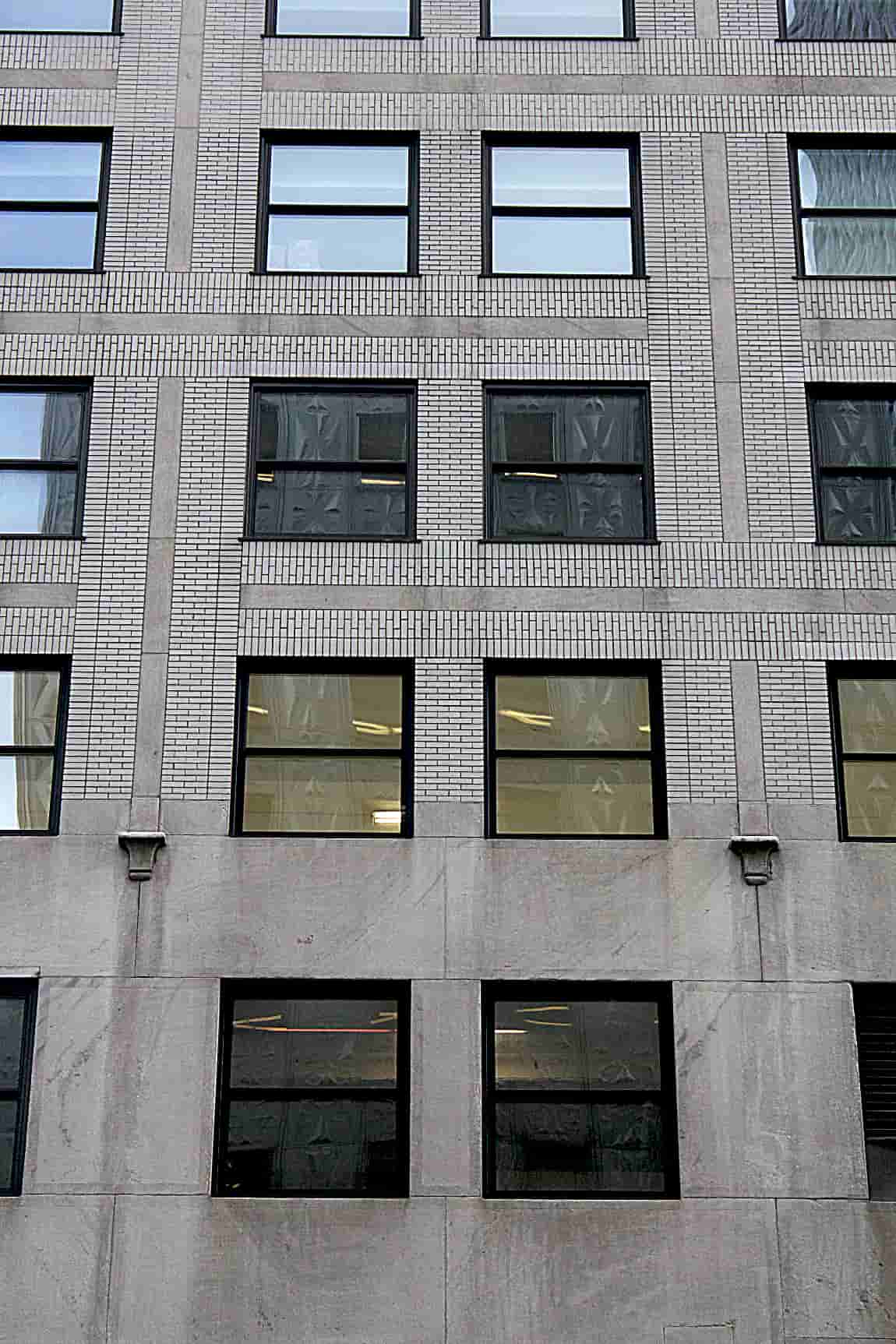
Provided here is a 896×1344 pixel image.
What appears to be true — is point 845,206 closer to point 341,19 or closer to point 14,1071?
point 341,19

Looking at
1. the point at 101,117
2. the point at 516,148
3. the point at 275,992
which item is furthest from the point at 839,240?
the point at 275,992

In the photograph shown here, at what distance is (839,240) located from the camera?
59.1 feet

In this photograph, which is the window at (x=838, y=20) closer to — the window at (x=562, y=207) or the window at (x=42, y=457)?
the window at (x=562, y=207)

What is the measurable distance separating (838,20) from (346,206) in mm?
6360

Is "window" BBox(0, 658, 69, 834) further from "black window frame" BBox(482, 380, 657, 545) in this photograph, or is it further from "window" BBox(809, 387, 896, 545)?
"window" BBox(809, 387, 896, 545)

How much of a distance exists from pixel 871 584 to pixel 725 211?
183 inches

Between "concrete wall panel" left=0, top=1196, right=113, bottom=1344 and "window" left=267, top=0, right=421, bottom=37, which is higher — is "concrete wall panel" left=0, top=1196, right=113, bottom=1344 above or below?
below

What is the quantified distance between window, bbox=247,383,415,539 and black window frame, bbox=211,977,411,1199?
185 inches

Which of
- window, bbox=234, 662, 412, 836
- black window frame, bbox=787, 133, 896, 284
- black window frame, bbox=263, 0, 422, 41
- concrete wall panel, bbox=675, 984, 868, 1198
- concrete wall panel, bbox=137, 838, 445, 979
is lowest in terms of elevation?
concrete wall panel, bbox=675, 984, 868, 1198

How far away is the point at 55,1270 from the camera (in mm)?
14266

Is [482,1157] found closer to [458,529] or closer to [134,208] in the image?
[458,529]

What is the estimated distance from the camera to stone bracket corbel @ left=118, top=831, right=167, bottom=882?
15320 mm

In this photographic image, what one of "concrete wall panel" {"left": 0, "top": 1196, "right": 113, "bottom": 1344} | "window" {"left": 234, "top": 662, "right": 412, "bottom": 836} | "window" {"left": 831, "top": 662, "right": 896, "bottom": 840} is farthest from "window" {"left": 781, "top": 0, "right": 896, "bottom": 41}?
"concrete wall panel" {"left": 0, "top": 1196, "right": 113, "bottom": 1344}

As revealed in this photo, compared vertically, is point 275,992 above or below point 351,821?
below
